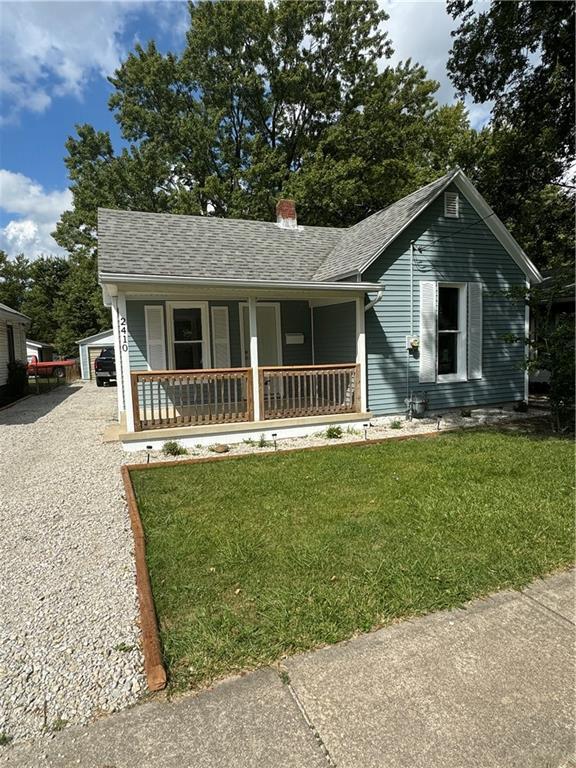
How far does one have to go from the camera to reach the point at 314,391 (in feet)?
30.3

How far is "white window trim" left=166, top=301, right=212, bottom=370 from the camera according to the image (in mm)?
9680

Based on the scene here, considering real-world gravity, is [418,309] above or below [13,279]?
below

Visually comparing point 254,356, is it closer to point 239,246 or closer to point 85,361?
point 239,246

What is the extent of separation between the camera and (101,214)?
10.8 metres

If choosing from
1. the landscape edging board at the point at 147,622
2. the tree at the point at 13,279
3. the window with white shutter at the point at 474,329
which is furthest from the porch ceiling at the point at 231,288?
the tree at the point at 13,279

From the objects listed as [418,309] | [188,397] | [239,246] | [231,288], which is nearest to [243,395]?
[188,397]

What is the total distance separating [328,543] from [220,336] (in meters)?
6.99

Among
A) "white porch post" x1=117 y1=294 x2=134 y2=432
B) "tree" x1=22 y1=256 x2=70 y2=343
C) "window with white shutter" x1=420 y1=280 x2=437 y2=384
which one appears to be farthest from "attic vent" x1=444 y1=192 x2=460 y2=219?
"tree" x1=22 y1=256 x2=70 y2=343

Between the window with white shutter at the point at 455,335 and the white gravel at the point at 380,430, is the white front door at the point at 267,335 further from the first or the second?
the window with white shutter at the point at 455,335

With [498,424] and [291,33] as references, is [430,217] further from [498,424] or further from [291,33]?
[291,33]

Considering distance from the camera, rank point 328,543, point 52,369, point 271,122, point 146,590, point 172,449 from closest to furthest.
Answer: point 146,590 < point 328,543 < point 172,449 < point 271,122 < point 52,369

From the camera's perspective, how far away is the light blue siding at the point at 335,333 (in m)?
9.66

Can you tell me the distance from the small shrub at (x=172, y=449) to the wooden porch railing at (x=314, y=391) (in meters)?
1.66

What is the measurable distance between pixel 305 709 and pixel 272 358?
8900 millimetres
